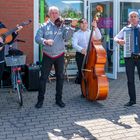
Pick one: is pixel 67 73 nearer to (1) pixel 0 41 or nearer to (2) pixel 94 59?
(2) pixel 94 59

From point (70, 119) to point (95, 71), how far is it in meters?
1.17

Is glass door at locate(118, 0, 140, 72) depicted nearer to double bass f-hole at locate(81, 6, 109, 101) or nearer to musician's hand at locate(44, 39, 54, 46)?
double bass f-hole at locate(81, 6, 109, 101)

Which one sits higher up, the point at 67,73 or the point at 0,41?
the point at 0,41

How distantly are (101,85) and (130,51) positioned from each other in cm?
80

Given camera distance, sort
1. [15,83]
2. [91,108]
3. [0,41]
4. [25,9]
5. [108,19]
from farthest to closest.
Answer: [108,19] < [25,9] < [15,83] < [91,108] < [0,41]

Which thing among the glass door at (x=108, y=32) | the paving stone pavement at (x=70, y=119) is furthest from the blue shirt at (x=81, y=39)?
the glass door at (x=108, y=32)

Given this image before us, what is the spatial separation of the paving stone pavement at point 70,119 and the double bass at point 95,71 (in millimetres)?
238

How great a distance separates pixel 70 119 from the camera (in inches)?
235

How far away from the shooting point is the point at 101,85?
671 cm

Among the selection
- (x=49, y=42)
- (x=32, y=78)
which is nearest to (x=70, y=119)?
(x=49, y=42)

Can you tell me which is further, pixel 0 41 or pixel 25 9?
pixel 25 9

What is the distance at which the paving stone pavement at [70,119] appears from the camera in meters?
5.21

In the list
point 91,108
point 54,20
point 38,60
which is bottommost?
point 91,108

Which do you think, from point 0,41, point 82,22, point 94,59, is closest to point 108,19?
point 82,22
